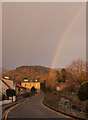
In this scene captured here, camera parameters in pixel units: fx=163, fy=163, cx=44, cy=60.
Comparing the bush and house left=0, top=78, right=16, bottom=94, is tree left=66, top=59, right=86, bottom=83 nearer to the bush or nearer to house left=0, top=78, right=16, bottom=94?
house left=0, top=78, right=16, bottom=94

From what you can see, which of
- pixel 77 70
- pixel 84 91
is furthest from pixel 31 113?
pixel 77 70

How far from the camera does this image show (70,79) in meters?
54.2

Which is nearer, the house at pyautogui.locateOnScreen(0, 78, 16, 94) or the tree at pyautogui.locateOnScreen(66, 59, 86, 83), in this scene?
the house at pyautogui.locateOnScreen(0, 78, 16, 94)

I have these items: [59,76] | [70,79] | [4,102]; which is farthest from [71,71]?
[59,76]

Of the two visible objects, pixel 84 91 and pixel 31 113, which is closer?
pixel 31 113

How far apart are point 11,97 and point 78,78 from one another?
23.1m

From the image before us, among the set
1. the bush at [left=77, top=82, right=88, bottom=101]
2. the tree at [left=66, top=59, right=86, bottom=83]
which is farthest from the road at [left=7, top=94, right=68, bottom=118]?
the tree at [left=66, top=59, right=86, bottom=83]

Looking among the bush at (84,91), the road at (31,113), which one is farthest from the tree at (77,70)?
the road at (31,113)

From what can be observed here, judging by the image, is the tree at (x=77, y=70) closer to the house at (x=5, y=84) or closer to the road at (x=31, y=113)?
the house at (x=5, y=84)

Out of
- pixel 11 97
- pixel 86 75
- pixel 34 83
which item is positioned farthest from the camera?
pixel 34 83

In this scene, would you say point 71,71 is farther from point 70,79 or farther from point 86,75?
point 86,75

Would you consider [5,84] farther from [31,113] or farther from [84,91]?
[31,113]

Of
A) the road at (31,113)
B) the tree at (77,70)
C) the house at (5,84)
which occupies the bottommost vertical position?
the road at (31,113)

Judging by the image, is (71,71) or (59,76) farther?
(59,76)
